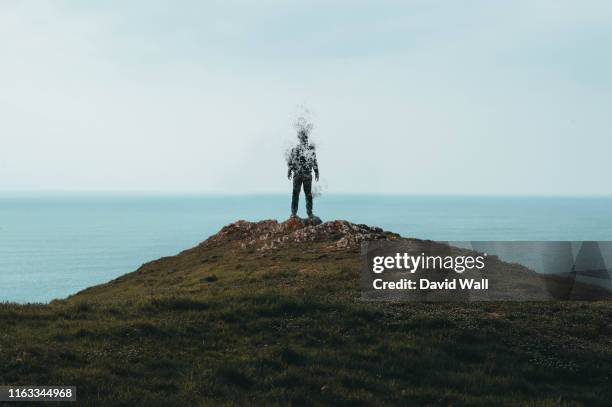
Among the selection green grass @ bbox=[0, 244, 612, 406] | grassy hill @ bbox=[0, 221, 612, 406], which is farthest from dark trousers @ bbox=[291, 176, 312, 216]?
green grass @ bbox=[0, 244, 612, 406]

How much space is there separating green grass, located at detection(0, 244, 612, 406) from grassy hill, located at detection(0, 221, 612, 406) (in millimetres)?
40

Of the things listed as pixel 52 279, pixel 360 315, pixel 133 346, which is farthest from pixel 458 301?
pixel 52 279

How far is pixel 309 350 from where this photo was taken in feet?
47.0

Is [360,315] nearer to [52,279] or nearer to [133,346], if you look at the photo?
[133,346]

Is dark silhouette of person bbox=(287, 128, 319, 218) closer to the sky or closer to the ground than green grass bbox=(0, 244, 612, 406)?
closer to the sky

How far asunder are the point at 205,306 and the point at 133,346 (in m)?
4.37

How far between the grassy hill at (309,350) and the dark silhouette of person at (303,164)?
21.2 meters

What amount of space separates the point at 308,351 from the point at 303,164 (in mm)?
29658

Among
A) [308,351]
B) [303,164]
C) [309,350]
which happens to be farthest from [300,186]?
[308,351]

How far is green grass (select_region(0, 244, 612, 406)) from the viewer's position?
1168cm

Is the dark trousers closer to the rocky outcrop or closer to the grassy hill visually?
the rocky outcrop

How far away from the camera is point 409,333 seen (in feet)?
52.0

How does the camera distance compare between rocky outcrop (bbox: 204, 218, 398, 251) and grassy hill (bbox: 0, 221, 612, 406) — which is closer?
grassy hill (bbox: 0, 221, 612, 406)

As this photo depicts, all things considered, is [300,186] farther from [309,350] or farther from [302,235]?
[309,350]
